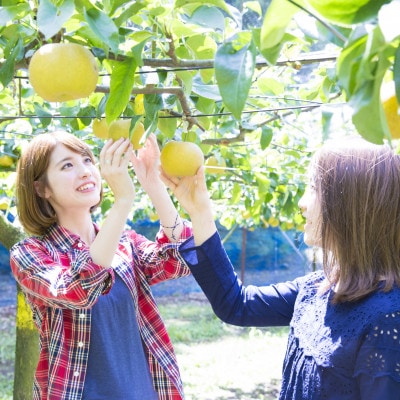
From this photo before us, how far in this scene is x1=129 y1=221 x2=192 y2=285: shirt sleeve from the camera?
163 cm

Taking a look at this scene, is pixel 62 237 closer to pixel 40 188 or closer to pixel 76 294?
pixel 40 188

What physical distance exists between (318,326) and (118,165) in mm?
517

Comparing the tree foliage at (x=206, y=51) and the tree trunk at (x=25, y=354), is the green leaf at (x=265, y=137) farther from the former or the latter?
the tree trunk at (x=25, y=354)

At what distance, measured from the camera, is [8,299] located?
856cm

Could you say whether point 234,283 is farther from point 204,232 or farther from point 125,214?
point 125,214

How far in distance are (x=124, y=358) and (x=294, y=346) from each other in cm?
53

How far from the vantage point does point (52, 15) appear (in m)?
0.79

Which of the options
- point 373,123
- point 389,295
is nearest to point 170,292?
point 389,295

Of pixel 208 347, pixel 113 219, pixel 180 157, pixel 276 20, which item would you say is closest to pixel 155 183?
pixel 113 219

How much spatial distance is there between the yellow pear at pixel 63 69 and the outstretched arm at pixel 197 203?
16.5 inches

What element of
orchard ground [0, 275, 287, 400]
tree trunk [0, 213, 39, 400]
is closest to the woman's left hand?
tree trunk [0, 213, 39, 400]

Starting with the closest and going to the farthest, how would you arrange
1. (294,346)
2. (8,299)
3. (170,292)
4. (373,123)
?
(373,123) < (294,346) < (8,299) < (170,292)

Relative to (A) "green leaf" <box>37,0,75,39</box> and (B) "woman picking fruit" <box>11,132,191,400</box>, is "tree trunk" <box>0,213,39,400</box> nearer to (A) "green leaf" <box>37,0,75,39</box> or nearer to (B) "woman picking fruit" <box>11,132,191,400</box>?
(B) "woman picking fruit" <box>11,132,191,400</box>

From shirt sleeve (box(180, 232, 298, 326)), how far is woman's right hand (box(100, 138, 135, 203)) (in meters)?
0.20
